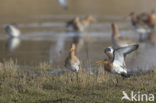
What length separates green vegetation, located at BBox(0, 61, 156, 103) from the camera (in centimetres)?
780

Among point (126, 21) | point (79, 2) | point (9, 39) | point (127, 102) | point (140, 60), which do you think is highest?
point (79, 2)

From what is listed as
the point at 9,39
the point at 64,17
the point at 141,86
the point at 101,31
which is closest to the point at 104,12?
the point at 64,17

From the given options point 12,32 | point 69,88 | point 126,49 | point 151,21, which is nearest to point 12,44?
point 12,32

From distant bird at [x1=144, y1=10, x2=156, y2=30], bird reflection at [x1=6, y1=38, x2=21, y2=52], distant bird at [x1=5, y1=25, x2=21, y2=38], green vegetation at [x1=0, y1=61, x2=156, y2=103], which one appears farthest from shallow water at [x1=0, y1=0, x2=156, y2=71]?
distant bird at [x1=144, y1=10, x2=156, y2=30]

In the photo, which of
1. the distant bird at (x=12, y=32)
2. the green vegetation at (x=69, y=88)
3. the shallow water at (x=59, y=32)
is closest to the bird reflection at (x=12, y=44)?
Answer: the shallow water at (x=59, y=32)

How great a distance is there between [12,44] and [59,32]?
14.5ft

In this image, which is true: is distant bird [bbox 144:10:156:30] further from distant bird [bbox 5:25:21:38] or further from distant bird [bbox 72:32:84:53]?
distant bird [bbox 5:25:21:38]

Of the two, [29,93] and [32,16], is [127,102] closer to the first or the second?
[29,93]

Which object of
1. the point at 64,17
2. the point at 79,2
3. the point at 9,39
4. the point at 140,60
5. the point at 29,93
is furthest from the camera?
the point at 79,2

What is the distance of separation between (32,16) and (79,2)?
Answer: 8.89m

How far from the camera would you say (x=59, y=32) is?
2145 cm

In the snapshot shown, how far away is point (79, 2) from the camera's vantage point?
3553cm

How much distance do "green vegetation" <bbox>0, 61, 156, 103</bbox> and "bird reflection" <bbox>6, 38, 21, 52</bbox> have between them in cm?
630

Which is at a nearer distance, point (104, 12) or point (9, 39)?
point (9, 39)
